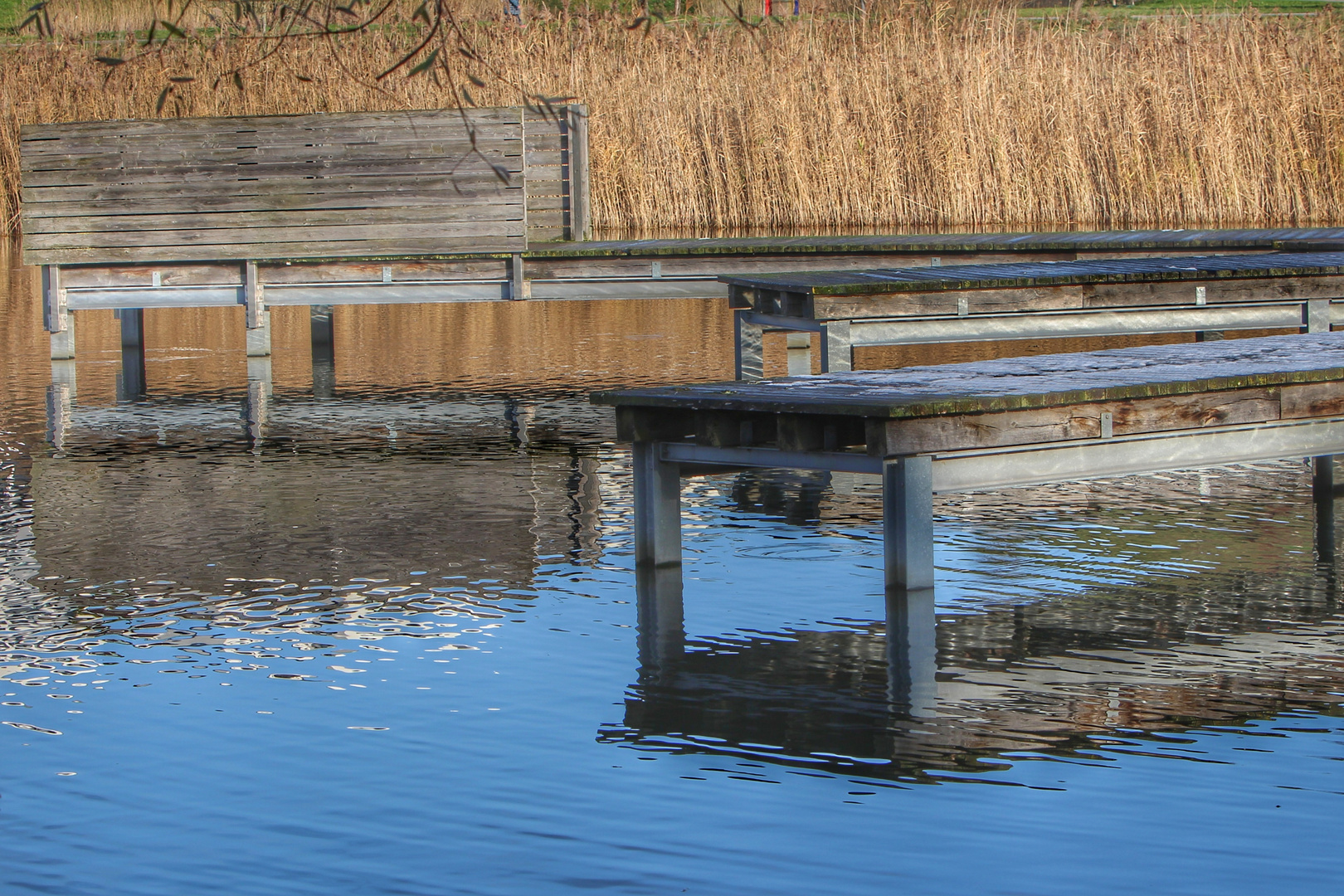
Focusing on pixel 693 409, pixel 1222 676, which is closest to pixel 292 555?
pixel 693 409

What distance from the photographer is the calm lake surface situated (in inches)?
133

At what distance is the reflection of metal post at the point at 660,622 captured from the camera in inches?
185

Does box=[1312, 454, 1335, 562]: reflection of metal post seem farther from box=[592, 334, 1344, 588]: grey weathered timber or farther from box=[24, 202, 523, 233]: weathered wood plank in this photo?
box=[24, 202, 523, 233]: weathered wood plank

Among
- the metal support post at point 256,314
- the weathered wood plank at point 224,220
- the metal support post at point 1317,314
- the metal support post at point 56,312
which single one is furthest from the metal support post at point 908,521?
the metal support post at point 56,312

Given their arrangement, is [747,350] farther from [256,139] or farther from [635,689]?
[635,689]

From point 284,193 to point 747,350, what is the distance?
4164 mm

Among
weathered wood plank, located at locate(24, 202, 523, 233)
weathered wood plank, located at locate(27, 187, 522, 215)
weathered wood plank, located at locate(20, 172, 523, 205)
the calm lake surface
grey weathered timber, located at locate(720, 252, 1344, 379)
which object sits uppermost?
weathered wood plank, located at locate(20, 172, 523, 205)

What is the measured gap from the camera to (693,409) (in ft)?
18.2

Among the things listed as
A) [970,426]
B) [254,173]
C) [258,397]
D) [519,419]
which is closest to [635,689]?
[970,426]

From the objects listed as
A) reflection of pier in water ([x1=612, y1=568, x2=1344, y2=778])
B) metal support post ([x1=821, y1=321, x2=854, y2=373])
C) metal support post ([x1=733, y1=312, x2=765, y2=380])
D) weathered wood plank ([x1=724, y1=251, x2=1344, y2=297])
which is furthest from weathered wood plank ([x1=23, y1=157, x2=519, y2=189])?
reflection of pier in water ([x1=612, y1=568, x2=1344, y2=778])

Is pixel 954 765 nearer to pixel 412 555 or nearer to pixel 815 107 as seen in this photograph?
pixel 412 555

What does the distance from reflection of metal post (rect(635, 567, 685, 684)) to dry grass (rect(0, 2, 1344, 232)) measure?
1091 cm

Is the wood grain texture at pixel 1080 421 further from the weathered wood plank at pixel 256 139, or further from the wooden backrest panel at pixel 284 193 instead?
the weathered wood plank at pixel 256 139

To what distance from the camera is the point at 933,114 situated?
17328 mm
